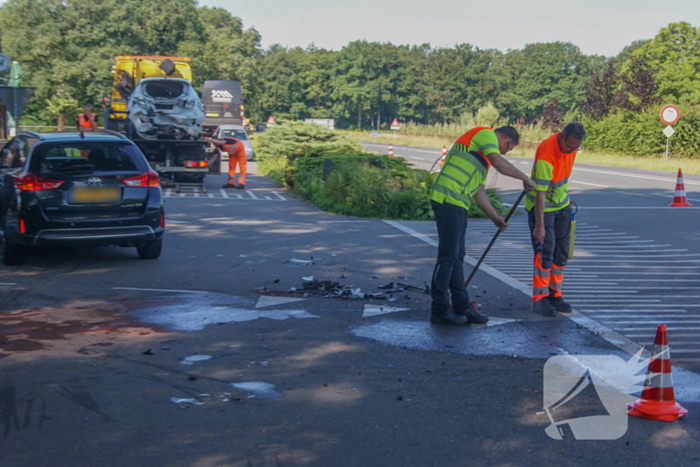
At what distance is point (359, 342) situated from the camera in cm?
538

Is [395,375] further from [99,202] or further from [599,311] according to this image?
[99,202]

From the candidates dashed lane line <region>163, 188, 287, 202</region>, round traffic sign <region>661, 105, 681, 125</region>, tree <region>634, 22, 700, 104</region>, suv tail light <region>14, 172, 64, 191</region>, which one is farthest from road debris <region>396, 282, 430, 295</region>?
tree <region>634, 22, 700, 104</region>

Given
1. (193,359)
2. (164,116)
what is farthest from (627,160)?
(193,359)

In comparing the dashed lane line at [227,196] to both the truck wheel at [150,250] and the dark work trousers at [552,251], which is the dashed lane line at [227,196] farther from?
the dark work trousers at [552,251]

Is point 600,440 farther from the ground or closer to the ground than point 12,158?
closer to the ground

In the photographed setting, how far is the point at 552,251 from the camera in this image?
21.1 feet

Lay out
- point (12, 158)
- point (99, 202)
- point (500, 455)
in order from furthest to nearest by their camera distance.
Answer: point (12, 158) → point (99, 202) → point (500, 455)

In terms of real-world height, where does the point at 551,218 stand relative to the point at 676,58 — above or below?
below

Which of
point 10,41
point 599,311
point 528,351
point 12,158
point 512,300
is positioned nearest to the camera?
point 528,351

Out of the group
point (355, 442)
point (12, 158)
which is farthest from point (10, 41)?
point (355, 442)

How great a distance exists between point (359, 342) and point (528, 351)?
4.26 ft

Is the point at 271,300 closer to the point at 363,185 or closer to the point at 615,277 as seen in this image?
the point at 615,277

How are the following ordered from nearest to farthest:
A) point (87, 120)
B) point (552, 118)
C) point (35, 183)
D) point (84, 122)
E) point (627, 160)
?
point (35, 183), point (87, 120), point (84, 122), point (627, 160), point (552, 118)

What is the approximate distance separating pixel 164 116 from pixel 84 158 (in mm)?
11079
